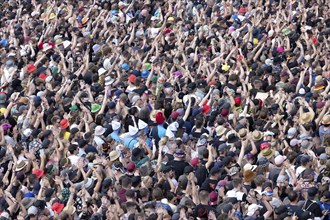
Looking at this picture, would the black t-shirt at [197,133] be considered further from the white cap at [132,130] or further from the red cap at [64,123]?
the red cap at [64,123]

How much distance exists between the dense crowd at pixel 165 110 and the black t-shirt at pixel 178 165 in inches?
1.2

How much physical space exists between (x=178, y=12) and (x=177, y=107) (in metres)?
6.84

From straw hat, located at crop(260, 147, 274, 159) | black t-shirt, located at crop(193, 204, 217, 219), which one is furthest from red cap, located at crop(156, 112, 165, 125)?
black t-shirt, located at crop(193, 204, 217, 219)

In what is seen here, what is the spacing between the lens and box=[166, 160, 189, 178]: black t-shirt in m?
15.4

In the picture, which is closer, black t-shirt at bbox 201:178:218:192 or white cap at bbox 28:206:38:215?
white cap at bbox 28:206:38:215

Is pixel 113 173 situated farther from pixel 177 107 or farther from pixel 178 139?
pixel 177 107

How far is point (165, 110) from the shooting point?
18.4 m

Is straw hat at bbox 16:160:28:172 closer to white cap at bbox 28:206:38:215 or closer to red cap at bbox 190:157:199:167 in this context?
white cap at bbox 28:206:38:215

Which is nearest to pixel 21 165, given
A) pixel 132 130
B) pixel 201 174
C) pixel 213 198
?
pixel 132 130

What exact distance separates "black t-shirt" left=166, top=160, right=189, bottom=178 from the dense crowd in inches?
1.2

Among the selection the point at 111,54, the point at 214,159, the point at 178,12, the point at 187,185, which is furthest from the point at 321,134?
the point at 178,12

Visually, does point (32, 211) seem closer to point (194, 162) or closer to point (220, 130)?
point (194, 162)

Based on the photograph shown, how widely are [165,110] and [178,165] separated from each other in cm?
300

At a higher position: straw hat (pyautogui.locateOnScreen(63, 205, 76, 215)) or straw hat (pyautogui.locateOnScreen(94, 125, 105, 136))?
straw hat (pyautogui.locateOnScreen(63, 205, 76, 215))
